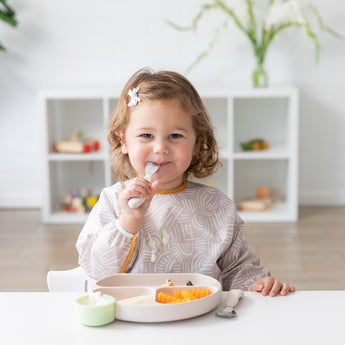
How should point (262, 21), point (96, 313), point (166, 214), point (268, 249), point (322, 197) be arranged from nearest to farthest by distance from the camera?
point (96, 313) → point (166, 214) → point (268, 249) → point (262, 21) → point (322, 197)

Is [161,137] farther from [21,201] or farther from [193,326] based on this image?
[21,201]

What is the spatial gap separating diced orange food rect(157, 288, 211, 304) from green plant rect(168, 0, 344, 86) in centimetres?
272

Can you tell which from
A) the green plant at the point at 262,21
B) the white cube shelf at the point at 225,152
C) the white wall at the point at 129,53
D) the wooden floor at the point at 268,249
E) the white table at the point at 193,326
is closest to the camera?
the white table at the point at 193,326

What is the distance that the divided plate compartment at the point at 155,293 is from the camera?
836 millimetres

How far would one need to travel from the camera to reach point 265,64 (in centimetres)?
378

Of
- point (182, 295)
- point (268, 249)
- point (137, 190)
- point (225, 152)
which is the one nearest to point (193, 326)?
point (182, 295)

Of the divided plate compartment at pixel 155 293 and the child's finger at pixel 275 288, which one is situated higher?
the divided plate compartment at pixel 155 293

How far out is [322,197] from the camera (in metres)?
3.93

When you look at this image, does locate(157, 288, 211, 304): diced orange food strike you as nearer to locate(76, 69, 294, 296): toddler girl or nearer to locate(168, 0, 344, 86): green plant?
locate(76, 69, 294, 296): toddler girl

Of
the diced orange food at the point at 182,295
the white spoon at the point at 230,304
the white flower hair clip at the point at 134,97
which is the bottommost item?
the white spoon at the point at 230,304

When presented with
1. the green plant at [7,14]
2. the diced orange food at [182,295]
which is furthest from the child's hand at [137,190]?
the green plant at [7,14]

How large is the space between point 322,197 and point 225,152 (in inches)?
32.5

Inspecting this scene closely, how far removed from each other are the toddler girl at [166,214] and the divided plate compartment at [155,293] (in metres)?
0.15

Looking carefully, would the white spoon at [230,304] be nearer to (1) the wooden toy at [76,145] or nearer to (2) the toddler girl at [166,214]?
(2) the toddler girl at [166,214]
